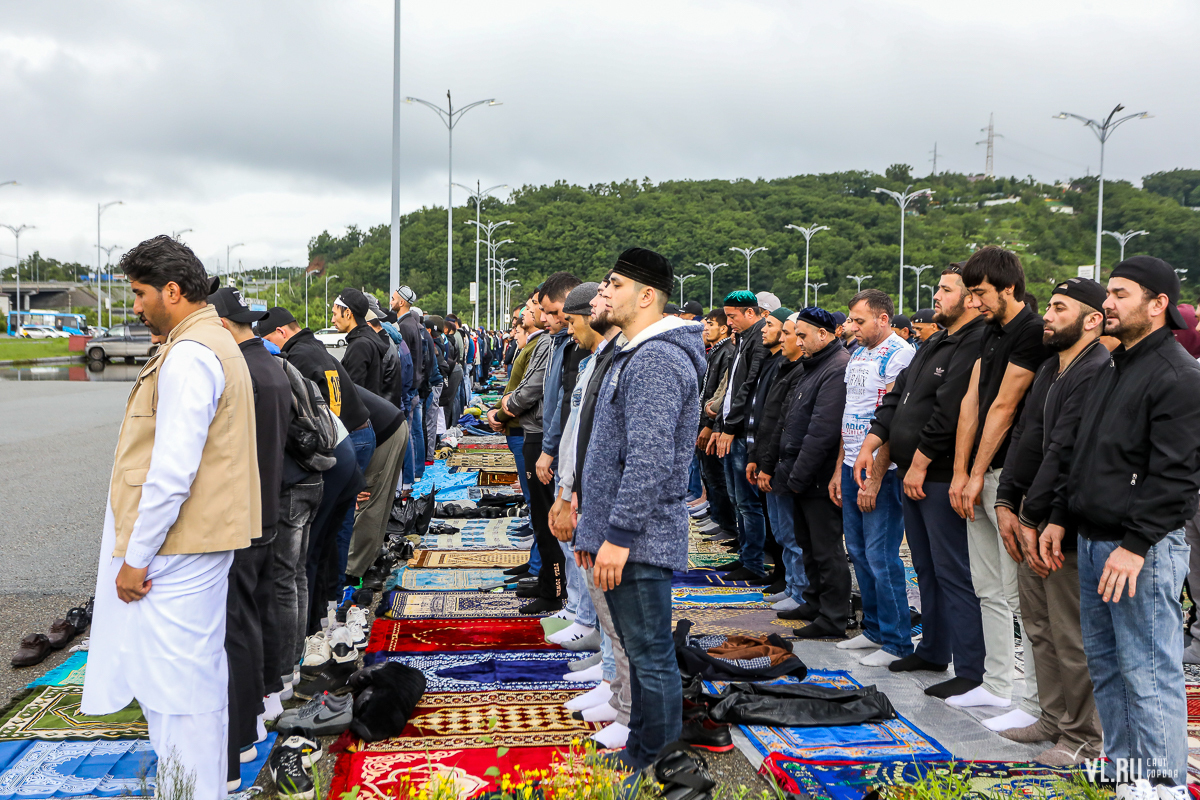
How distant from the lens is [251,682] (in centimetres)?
398

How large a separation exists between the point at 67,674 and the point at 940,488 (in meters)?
5.06

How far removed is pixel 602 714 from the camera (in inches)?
180

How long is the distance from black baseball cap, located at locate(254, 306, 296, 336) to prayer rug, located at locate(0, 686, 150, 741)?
216 cm

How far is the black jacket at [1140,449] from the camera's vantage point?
3.48 meters

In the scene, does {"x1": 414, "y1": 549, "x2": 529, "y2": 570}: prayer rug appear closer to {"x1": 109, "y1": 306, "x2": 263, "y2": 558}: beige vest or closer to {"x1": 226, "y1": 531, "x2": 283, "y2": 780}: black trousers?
{"x1": 226, "y1": 531, "x2": 283, "y2": 780}: black trousers

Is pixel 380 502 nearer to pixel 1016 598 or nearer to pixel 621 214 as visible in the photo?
pixel 1016 598

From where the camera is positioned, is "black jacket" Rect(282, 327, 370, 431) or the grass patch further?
the grass patch

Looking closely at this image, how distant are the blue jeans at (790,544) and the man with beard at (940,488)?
1427 mm

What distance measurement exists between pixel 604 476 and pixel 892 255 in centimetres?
8989

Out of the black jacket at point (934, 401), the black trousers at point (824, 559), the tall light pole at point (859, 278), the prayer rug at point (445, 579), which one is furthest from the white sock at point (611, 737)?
the tall light pole at point (859, 278)

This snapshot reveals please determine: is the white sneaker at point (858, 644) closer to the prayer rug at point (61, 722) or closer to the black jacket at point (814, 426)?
the black jacket at point (814, 426)

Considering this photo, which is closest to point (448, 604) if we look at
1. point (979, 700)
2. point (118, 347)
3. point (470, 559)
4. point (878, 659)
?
point (470, 559)

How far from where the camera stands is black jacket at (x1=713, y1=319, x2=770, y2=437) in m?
7.88

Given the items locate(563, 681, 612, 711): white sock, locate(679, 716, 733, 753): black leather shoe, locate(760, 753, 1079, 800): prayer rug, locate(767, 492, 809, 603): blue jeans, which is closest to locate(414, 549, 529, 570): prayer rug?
locate(767, 492, 809, 603): blue jeans
